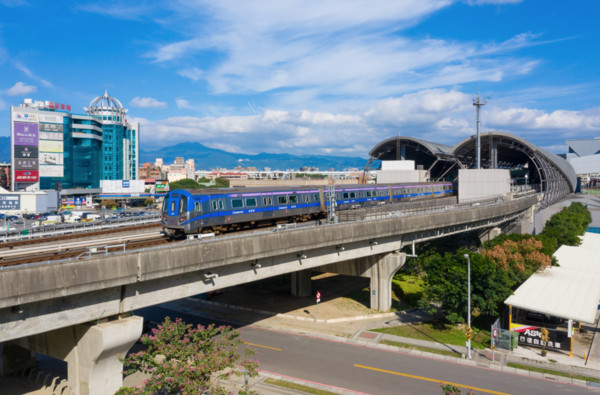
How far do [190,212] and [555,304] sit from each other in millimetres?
25025

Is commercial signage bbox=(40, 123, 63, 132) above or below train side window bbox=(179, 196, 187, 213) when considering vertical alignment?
above

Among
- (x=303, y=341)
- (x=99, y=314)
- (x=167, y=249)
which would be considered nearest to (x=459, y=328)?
(x=303, y=341)

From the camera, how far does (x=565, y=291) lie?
99.5ft

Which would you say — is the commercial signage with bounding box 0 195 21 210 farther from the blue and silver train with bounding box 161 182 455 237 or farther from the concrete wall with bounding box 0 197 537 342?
the concrete wall with bounding box 0 197 537 342

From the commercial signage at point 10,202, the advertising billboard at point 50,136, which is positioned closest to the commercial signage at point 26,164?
the advertising billboard at point 50,136

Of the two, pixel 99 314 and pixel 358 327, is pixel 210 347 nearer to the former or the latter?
pixel 99 314

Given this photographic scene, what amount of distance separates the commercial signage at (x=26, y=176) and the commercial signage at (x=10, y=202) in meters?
17.4

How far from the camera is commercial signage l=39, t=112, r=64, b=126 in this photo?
11122cm

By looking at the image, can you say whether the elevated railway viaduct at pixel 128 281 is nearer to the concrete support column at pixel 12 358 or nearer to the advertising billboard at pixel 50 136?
the concrete support column at pixel 12 358

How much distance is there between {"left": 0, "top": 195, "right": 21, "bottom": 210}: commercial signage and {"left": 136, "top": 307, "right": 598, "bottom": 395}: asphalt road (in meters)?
89.1

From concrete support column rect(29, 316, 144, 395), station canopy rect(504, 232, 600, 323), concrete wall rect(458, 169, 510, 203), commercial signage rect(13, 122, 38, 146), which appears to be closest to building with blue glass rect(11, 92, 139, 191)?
commercial signage rect(13, 122, 38, 146)

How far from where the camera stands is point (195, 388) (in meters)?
16.0

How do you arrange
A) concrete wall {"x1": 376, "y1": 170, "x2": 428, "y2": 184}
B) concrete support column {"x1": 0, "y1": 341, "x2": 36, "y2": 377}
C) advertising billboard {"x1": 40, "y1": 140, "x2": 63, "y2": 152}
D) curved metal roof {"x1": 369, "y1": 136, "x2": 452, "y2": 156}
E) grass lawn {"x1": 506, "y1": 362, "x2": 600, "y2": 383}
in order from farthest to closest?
advertising billboard {"x1": 40, "y1": 140, "x2": 63, "y2": 152}
curved metal roof {"x1": 369, "y1": 136, "x2": 452, "y2": 156}
concrete wall {"x1": 376, "y1": 170, "x2": 428, "y2": 184}
concrete support column {"x1": 0, "y1": 341, "x2": 36, "y2": 377}
grass lawn {"x1": 506, "y1": 362, "x2": 600, "y2": 383}

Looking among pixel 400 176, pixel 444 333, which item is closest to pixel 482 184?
pixel 400 176
